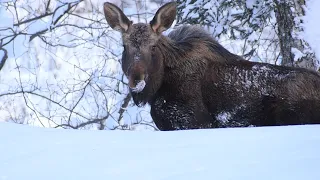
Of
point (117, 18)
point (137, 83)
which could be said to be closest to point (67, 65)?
point (117, 18)

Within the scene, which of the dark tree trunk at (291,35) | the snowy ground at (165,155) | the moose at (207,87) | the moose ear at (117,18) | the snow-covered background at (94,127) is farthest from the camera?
the dark tree trunk at (291,35)

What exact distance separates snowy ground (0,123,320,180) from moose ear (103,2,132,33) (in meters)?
2.71

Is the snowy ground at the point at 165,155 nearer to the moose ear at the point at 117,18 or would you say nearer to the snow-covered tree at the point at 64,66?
the moose ear at the point at 117,18

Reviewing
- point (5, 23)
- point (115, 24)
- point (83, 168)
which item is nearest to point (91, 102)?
point (5, 23)

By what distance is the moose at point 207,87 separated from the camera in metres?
7.11

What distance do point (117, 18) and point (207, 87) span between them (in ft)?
4.22

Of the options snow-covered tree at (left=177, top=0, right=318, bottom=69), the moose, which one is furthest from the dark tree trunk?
the moose

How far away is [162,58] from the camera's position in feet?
24.1

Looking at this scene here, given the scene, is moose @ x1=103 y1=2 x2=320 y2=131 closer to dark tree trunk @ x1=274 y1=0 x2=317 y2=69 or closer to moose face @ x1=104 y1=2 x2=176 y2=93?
moose face @ x1=104 y1=2 x2=176 y2=93

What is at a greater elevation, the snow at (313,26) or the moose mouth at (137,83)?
the snow at (313,26)

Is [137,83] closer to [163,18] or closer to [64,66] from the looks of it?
[163,18]

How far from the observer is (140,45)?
283 inches

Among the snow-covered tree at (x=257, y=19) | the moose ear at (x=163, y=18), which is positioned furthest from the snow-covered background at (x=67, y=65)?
the moose ear at (x=163, y=18)

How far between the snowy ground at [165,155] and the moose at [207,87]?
2.27 metres
